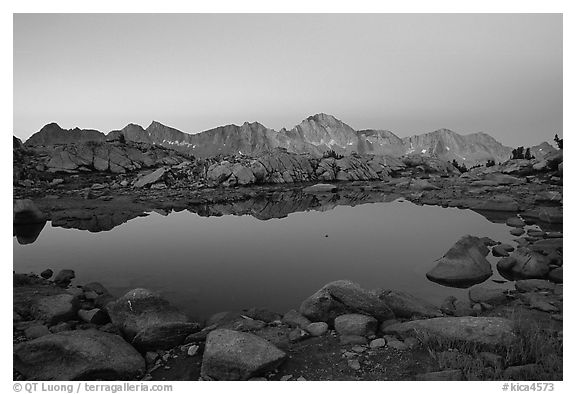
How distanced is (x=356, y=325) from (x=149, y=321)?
383cm

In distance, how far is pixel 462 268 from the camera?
9586mm

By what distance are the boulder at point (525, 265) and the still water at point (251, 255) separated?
15.0 inches

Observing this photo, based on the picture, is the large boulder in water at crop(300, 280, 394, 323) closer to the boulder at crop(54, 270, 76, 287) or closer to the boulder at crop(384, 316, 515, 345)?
the boulder at crop(384, 316, 515, 345)

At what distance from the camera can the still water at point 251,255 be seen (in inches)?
348

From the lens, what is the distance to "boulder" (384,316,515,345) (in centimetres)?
538

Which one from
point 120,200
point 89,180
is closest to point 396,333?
point 120,200

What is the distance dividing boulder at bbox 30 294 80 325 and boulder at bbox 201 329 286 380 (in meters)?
3.71

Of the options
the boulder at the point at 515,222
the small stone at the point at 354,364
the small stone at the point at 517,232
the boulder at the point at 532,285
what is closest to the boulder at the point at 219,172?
the boulder at the point at 515,222

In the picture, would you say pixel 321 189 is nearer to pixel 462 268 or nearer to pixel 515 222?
pixel 515 222

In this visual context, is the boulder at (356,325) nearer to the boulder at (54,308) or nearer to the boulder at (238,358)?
the boulder at (238,358)

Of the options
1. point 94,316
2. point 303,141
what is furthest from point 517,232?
point 303,141

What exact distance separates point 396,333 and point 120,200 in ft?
63.2
